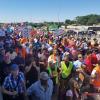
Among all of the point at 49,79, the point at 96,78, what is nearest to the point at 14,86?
the point at 49,79

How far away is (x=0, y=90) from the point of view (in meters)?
7.82

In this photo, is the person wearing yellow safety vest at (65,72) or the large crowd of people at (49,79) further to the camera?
the person wearing yellow safety vest at (65,72)

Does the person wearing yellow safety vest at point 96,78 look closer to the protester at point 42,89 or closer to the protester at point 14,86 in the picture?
the protester at point 42,89

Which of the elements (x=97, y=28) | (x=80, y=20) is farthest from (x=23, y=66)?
(x=80, y=20)

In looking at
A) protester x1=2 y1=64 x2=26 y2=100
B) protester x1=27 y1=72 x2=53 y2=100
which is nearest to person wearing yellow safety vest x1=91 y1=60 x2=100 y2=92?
protester x1=27 y1=72 x2=53 y2=100

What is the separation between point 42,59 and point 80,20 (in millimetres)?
166151

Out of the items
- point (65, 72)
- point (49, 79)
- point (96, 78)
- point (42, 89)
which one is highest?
point (49, 79)

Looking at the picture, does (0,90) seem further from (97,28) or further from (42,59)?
(97,28)

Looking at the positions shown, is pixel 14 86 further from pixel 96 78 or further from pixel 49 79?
pixel 96 78

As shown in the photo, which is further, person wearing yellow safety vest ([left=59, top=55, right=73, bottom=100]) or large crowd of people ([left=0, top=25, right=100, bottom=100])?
person wearing yellow safety vest ([left=59, top=55, right=73, bottom=100])

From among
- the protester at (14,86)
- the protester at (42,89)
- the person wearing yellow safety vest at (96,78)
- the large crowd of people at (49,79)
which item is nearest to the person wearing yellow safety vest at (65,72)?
the large crowd of people at (49,79)

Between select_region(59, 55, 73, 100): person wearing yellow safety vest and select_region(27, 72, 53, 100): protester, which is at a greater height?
select_region(27, 72, 53, 100): protester

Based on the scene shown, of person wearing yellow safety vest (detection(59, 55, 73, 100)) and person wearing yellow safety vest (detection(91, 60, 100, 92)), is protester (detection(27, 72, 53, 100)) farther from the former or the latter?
person wearing yellow safety vest (detection(91, 60, 100, 92))

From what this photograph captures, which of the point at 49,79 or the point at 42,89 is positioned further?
the point at 49,79
